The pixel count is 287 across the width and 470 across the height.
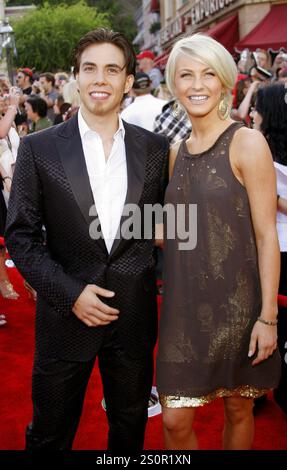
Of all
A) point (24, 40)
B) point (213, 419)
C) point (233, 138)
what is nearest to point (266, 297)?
point (233, 138)

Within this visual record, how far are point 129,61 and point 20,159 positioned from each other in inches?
22.2

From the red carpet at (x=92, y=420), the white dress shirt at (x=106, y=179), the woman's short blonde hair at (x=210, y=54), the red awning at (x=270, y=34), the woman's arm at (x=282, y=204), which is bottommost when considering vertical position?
the red carpet at (x=92, y=420)

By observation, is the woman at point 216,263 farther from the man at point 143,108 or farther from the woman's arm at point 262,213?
the man at point 143,108

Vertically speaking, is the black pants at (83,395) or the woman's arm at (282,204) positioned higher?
the woman's arm at (282,204)

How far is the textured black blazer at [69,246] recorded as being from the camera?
2.17 meters

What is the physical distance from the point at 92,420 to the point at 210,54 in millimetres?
2106

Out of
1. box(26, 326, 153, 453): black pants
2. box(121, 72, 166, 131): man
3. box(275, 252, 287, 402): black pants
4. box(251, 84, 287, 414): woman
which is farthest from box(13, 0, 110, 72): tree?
box(26, 326, 153, 453): black pants

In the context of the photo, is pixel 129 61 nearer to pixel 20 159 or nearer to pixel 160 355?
pixel 20 159

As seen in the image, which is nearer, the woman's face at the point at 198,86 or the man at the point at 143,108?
the woman's face at the point at 198,86

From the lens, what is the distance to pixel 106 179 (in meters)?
2.23

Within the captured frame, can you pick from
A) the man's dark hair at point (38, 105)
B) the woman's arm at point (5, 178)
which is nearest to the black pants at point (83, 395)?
the woman's arm at point (5, 178)

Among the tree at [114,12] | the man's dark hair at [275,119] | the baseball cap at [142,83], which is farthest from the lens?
the tree at [114,12]

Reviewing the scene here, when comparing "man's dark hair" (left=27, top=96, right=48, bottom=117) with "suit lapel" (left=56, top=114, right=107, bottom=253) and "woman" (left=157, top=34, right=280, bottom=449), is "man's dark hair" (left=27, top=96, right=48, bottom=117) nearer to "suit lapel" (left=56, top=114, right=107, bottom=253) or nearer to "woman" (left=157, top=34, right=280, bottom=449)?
"woman" (left=157, top=34, right=280, bottom=449)

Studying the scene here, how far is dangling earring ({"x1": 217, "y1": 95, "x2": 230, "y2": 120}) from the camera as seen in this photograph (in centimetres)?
235
